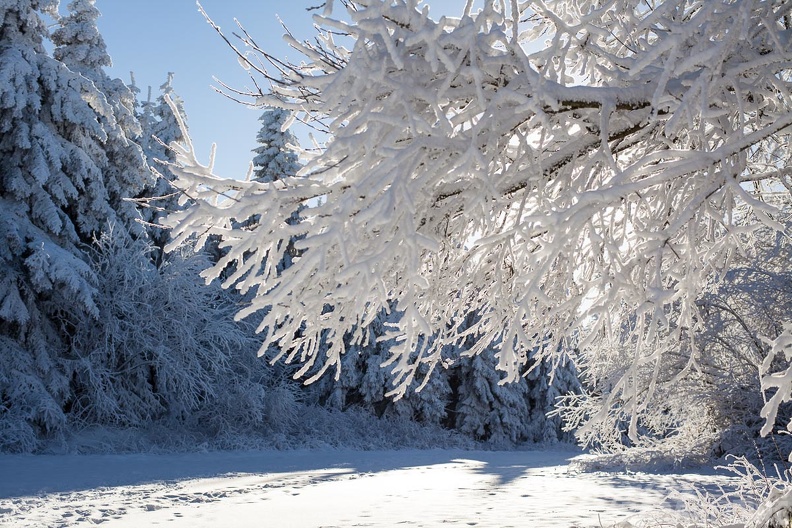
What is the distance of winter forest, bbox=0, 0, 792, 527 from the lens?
2.55 m

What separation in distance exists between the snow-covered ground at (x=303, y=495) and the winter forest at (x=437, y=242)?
4.03 ft

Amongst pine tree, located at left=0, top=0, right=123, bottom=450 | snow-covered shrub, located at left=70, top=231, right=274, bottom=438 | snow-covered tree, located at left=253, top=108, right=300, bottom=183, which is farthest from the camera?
snow-covered tree, located at left=253, top=108, right=300, bottom=183

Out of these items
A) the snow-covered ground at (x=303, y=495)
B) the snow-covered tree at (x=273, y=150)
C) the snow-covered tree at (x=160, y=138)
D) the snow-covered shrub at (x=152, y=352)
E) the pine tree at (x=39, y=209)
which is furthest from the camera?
the snow-covered tree at (x=273, y=150)

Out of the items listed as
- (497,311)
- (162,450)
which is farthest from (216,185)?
(162,450)

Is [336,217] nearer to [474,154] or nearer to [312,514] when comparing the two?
[474,154]

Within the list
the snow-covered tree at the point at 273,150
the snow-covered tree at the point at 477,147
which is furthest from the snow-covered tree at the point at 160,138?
the snow-covered tree at the point at 477,147

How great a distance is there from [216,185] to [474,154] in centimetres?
117

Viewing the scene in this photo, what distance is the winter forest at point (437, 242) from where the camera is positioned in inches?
100

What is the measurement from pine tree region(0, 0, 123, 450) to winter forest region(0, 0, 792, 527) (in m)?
0.07

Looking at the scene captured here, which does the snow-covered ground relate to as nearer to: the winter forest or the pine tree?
the winter forest

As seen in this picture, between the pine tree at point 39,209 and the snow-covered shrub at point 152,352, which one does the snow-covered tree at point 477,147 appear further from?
the snow-covered shrub at point 152,352

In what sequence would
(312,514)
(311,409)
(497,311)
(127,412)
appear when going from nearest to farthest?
(497,311) → (312,514) → (127,412) → (311,409)

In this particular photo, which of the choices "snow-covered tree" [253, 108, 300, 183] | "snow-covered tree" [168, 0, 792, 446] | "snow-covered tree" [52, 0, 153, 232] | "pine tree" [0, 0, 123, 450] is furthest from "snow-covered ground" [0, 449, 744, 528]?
"snow-covered tree" [253, 108, 300, 183]

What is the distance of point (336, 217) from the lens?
7.71 ft
